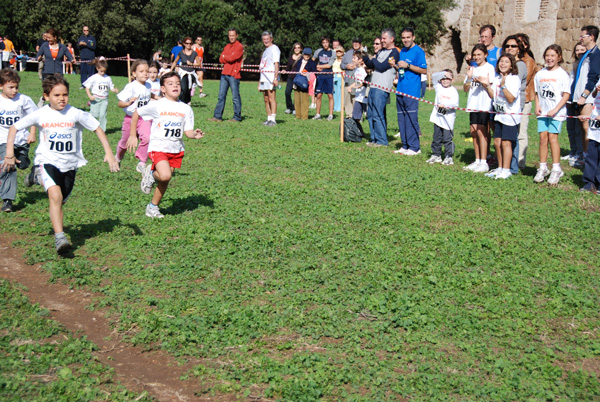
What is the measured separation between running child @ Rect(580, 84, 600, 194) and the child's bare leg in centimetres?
747

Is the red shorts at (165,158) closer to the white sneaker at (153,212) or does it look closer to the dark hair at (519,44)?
the white sneaker at (153,212)

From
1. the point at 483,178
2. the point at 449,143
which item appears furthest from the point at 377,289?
the point at 449,143

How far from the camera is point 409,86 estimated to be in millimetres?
11594

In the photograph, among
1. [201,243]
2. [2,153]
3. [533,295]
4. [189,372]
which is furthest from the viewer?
[2,153]

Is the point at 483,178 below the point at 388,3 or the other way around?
below

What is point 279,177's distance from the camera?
31.6 ft

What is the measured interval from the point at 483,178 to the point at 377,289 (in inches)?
200

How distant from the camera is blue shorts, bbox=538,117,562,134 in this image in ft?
30.8

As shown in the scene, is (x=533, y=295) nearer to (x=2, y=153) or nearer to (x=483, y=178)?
(x=483, y=178)

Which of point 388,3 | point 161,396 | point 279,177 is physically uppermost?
point 388,3

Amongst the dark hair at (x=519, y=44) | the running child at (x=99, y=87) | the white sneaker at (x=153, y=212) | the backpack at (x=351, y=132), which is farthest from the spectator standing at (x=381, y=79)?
the white sneaker at (x=153, y=212)

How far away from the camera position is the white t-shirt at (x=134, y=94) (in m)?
10.1

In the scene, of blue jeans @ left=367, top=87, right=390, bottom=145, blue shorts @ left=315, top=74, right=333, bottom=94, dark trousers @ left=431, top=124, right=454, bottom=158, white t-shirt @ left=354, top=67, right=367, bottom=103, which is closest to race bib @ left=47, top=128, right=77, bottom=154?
dark trousers @ left=431, top=124, right=454, bottom=158

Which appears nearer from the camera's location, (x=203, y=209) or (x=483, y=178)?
(x=203, y=209)
